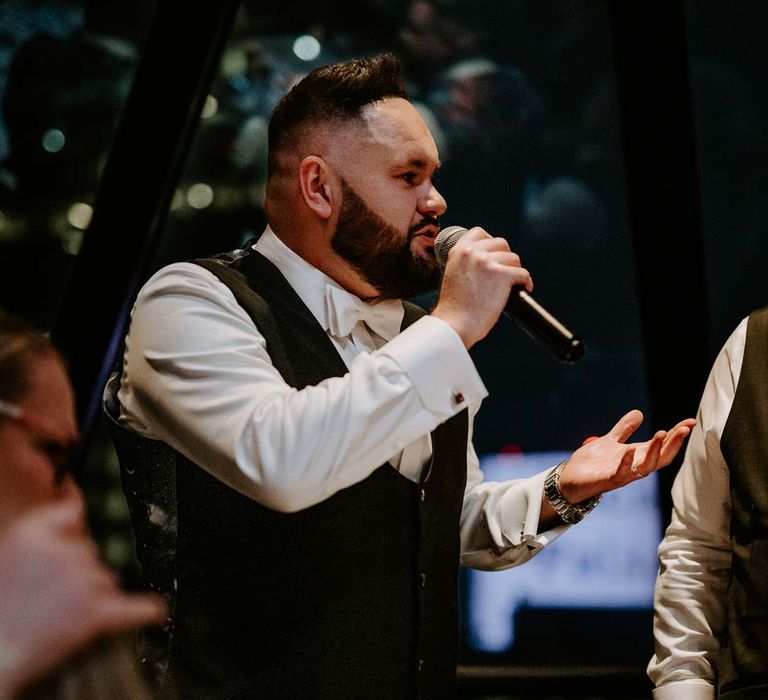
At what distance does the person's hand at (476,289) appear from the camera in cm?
142

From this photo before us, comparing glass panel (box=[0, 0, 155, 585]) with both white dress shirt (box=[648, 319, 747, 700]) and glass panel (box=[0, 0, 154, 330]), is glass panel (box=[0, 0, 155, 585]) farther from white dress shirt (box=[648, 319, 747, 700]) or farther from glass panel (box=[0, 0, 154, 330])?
white dress shirt (box=[648, 319, 747, 700])

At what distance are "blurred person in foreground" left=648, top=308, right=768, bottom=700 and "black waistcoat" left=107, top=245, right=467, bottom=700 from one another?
41cm

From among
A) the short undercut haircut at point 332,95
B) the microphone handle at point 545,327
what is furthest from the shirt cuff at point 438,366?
the short undercut haircut at point 332,95

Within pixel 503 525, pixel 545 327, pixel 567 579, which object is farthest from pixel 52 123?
pixel 567 579

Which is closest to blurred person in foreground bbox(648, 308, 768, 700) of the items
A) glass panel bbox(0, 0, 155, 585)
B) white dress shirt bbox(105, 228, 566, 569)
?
white dress shirt bbox(105, 228, 566, 569)

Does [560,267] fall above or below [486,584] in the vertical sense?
above

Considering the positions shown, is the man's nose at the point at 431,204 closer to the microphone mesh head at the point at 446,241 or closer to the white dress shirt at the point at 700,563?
the microphone mesh head at the point at 446,241

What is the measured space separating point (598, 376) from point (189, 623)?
3718 mm

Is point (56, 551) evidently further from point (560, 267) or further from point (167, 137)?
point (560, 267)

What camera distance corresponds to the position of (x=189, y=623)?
4.90 feet

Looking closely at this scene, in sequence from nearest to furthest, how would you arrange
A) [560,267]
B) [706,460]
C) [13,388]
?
[13,388], [706,460], [560,267]

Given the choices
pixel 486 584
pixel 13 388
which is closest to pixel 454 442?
pixel 13 388

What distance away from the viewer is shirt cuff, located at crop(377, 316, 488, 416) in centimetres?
137

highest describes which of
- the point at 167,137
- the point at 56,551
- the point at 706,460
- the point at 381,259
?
the point at 167,137
